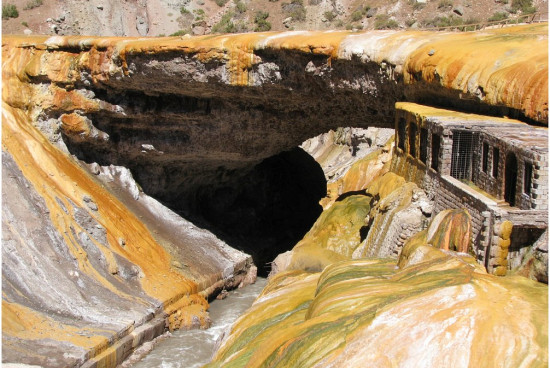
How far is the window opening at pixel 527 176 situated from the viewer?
13641 millimetres

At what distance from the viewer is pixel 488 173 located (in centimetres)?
1556

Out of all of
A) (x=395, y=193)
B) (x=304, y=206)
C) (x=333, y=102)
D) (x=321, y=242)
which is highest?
(x=333, y=102)

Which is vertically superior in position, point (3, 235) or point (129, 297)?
point (3, 235)

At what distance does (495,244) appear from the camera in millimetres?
13766

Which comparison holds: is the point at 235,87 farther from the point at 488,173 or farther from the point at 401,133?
the point at 488,173

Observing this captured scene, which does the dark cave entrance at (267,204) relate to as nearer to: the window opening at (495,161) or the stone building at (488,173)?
the stone building at (488,173)

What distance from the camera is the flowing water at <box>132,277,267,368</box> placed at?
21.9m

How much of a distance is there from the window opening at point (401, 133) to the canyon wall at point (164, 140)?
93cm

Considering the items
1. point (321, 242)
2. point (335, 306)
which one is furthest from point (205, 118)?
point (335, 306)

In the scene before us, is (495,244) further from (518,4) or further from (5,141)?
(518,4)

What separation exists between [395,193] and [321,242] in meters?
5.65

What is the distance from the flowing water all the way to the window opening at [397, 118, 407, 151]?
724cm

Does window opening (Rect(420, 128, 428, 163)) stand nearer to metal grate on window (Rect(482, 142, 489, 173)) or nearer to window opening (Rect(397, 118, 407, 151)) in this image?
window opening (Rect(397, 118, 407, 151))

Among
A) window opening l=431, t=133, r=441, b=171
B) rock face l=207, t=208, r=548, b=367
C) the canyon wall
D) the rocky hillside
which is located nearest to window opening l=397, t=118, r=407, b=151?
the canyon wall
